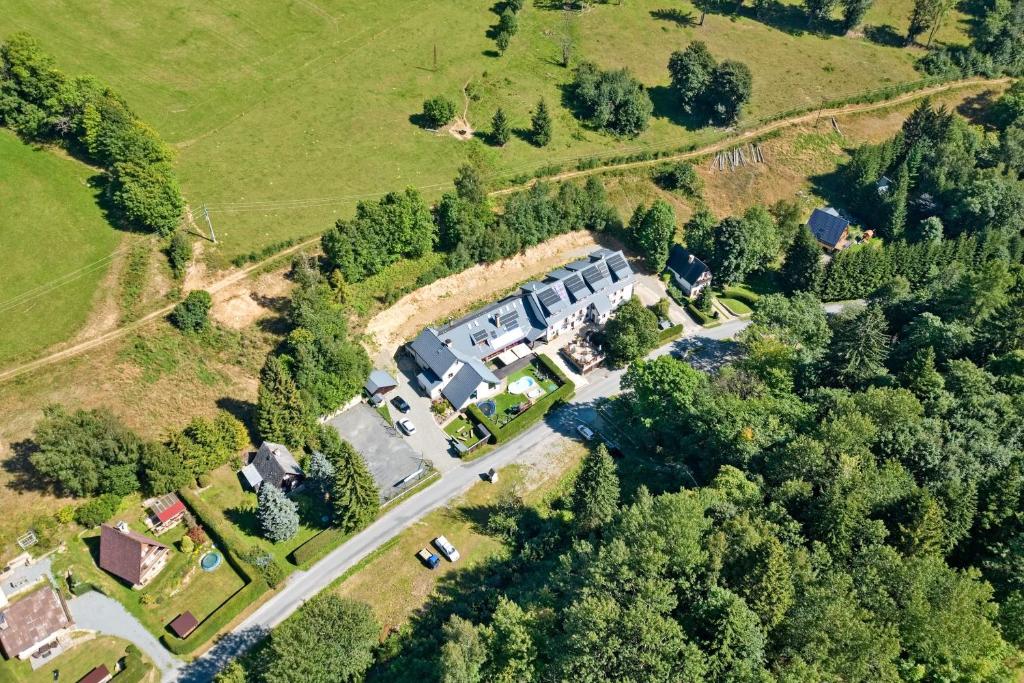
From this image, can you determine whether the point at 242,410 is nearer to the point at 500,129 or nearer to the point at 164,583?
the point at 164,583

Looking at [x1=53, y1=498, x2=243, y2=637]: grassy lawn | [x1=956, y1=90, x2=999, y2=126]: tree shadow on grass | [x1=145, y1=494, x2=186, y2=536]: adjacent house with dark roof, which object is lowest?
[x1=53, y1=498, x2=243, y2=637]: grassy lawn

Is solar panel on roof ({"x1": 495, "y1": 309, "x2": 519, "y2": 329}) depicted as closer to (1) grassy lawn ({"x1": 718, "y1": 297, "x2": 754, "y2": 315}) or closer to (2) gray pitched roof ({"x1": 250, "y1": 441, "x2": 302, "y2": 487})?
(2) gray pitched roof ({"x1": 250, "y1": 441, "x2": 302, "y2": 487})

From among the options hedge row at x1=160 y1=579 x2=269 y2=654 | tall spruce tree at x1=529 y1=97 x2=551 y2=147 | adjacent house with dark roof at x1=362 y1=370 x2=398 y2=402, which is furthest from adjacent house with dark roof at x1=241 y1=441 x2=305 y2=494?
tall spruce tree at x1=529 y1=97 x2=551 y2=147

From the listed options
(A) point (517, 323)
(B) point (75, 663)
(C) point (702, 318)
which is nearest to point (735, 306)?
(C) point (702, 318)

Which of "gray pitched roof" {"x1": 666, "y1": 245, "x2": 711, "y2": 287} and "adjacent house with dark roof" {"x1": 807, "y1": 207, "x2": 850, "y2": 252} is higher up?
"adjacent house with dark roof" {"x1": 807, "y1": 207, "x2": 850, "y2": 252}

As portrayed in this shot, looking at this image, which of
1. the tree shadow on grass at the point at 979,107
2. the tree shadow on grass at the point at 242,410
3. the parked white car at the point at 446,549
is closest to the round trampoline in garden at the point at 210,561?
the tree shadow on grass at the point at 242,410

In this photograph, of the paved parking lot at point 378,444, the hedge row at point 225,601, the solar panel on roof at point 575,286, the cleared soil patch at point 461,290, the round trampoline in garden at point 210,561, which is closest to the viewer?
the hedge row at point 225,601

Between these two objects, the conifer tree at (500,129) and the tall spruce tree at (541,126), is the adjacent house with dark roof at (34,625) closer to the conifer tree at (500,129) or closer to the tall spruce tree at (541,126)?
the conifer tree at (500,129)
